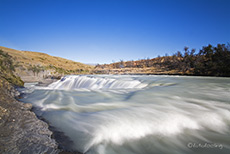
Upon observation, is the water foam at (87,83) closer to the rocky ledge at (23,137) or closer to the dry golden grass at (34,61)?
the dry golden grass at (34,61)

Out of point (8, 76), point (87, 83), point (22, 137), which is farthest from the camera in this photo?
point (87, 83)

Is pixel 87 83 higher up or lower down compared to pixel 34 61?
lower down

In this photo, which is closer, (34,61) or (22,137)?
(22,137)

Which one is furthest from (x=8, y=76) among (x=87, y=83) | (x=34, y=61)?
(x=34, y=61)

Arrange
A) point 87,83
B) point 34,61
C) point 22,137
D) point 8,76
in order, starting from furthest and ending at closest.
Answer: point 34,61
point 87,83
point 8,76
point 22,137

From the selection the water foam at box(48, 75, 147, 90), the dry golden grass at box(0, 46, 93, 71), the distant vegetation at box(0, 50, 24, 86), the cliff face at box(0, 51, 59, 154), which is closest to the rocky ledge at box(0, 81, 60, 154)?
the cliff face at box(0, 51, 59, 154)

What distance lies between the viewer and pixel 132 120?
7.70 feet

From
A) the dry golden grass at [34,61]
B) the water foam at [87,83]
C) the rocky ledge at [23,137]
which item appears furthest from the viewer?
the dry golden grass at [34,61]

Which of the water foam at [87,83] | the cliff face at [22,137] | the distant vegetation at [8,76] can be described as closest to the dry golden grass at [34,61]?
the water foam at [87,83]

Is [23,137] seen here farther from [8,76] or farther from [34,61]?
[34,61]

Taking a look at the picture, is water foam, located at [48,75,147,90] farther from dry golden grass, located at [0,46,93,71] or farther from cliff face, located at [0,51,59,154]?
cliff face, located at [0,51,59,154]

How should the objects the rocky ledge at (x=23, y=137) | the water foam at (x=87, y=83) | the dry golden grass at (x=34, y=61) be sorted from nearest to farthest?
the rocky ledge at (x=23, y=137) → the water foam at (x=87, y=83) → the dry golden grass at (x=34, y=61)

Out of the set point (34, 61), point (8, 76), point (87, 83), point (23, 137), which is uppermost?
point (34, 61)

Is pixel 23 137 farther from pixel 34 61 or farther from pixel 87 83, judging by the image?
pixel 34 61
